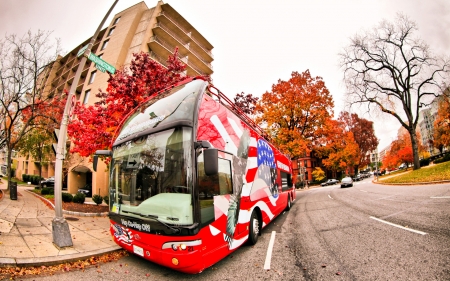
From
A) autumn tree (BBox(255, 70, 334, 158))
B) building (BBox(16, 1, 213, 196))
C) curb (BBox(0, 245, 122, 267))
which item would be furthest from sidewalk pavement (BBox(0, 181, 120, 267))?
autumn tree (BBox(255, 70, 334, 158))

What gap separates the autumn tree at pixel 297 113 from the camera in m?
20.0

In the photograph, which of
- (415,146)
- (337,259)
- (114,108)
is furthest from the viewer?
(415,146)

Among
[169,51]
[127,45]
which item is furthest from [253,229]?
[127,45]

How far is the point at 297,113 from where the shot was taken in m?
20.2

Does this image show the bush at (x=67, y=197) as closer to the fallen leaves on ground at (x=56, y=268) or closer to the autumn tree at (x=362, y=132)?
the fallen leaves on ground at (x=56, y=268)

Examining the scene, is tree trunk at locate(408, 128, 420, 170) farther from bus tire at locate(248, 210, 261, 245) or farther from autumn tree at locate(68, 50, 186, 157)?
autumn tree at locate(68, 50, 186, 157)

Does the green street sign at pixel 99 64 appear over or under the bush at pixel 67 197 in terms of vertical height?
over

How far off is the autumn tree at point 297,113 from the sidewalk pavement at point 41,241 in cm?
1709

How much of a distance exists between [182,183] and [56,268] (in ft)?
11.0

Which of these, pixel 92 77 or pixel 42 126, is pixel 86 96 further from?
pixel 42 126

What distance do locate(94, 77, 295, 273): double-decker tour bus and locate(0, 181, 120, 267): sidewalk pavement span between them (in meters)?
1.15

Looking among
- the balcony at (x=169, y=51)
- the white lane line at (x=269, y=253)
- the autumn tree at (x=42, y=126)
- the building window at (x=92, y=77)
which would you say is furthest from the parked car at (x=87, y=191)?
the white lane line at (x=269, y=253)

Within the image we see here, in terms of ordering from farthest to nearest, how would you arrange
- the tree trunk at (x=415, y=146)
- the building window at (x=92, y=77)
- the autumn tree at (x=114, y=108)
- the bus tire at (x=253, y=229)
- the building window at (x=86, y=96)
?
the building window at (x=92, y=77)
the building window at (x=86, y=96)
the tree trunk at (x=415, y=146)
the autumn tree at (x=114, y=108)
the bus tire at (x=253, y=229)

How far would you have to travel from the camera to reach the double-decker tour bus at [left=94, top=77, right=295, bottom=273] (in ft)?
11.0
